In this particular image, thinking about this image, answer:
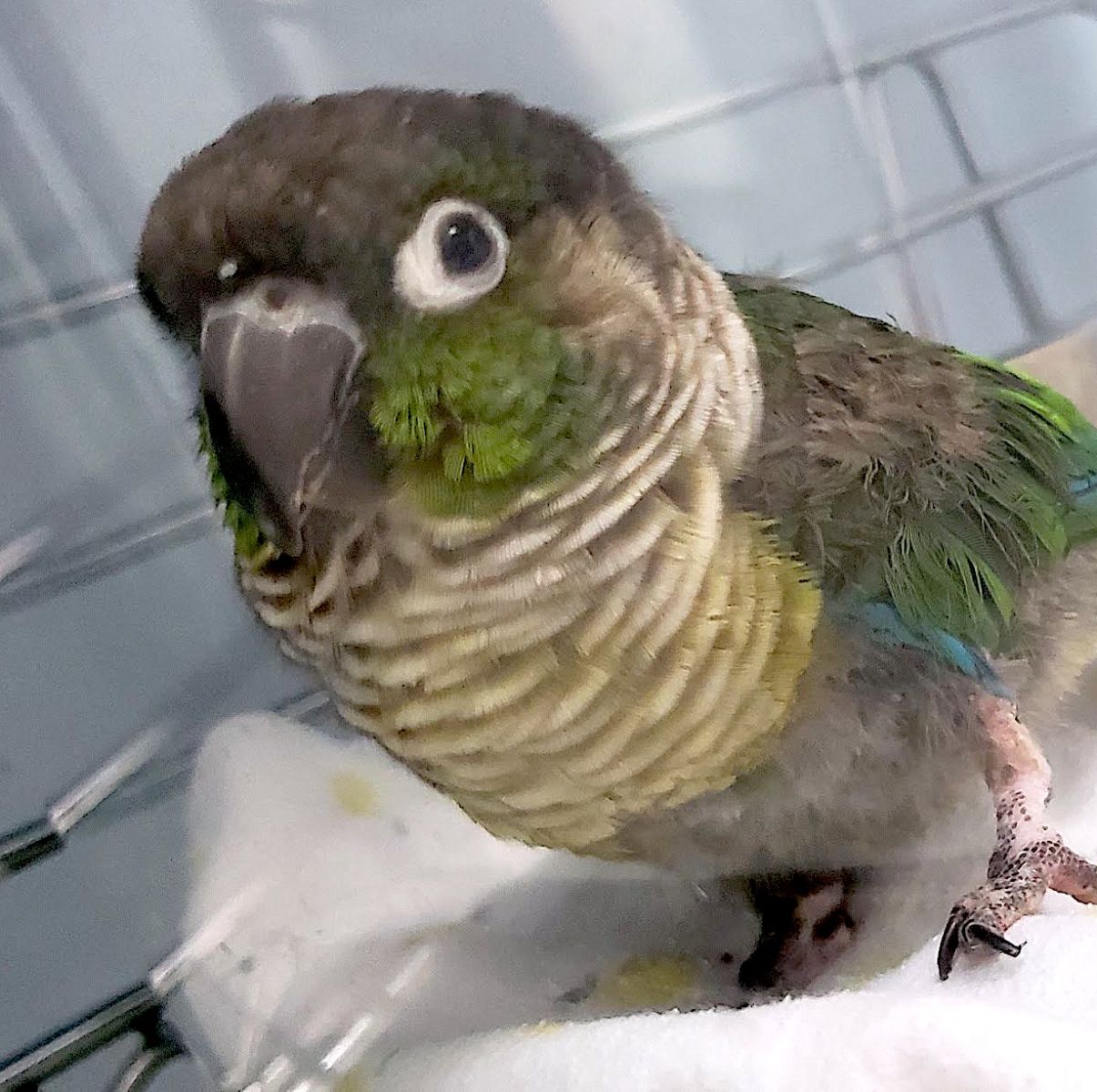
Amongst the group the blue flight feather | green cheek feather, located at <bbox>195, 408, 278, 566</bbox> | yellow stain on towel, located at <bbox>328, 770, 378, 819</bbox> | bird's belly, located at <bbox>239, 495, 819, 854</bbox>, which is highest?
green cheek feather, located at <bbox>195, 408, 278, 566</bbox>

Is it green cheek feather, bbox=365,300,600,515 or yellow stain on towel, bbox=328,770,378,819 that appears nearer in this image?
green cheek feather, bbox=365,300,600,515

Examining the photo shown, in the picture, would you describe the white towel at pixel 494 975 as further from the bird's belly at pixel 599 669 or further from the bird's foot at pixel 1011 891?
the bird's belly at pixel 599 669

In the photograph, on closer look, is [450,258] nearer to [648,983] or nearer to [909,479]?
[909,479]

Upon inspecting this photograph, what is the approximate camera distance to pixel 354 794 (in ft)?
2.71

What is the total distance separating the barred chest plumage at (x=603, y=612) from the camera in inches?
19.9

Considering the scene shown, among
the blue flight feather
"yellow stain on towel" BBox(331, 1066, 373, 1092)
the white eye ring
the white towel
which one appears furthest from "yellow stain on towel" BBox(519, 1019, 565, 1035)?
the white eye ring

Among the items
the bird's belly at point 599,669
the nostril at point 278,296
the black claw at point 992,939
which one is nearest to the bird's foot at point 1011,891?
the black claw at point 992,939

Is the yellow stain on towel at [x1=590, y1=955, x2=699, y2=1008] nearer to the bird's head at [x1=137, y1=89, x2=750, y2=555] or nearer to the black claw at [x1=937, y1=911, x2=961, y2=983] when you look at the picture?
the black claw at [x1=937, y1=911, x2=961, y2=983]

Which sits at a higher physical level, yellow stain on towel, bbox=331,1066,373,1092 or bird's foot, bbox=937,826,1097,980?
bird's foot, bbox=937,826,1097,980

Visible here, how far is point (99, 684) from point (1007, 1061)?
552 millimetres

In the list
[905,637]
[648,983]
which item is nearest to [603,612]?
[905,637]

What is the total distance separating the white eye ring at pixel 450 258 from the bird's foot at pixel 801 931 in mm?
385

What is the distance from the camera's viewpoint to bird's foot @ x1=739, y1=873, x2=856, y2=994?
0.65 metres

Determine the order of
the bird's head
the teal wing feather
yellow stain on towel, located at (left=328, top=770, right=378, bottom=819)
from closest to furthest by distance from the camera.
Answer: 1. the bird's head
2. the teal wing feather
3. yellow stain on towel, located at (left=328, top=770, right=378, bottom=819)
